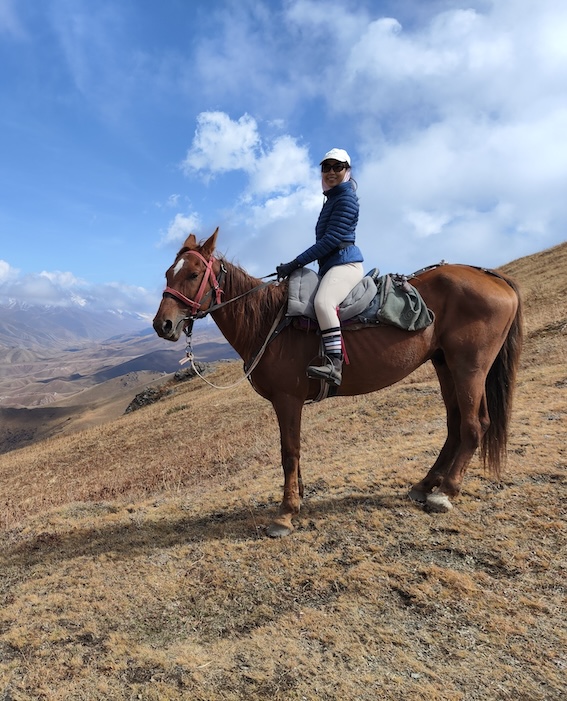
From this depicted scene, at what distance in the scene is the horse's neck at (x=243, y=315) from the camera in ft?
17.5

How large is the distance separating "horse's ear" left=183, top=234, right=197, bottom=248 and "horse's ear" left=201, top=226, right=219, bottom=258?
0.18 metres

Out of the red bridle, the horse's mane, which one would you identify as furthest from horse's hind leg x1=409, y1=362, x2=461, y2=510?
the red bridle

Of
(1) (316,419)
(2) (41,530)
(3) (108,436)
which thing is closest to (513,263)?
(1) (316,419)

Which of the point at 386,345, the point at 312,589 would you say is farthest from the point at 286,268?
the point at 312,589

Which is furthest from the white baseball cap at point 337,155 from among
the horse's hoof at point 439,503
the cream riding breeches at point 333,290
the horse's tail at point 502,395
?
the horse's hoof at point 439,503

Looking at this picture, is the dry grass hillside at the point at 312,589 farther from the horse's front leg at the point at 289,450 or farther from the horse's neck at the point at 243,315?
the horse's neck at the point at 243,315

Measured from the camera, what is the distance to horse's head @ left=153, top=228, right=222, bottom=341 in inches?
192

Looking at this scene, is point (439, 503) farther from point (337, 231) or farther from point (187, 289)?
point (187, 289)

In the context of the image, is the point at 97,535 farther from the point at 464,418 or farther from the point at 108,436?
the point at 108,436

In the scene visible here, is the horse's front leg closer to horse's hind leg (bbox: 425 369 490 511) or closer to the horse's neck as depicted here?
the horse's neck

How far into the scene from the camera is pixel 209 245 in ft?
17.1

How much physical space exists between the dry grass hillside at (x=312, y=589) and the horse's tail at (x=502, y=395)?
1.32 ft

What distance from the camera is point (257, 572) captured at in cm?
437

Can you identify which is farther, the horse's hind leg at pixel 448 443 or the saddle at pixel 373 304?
the horse's hind leg at pixel 448 443
